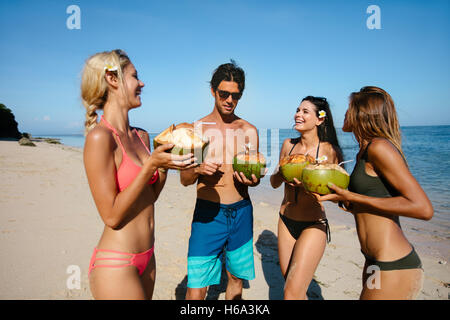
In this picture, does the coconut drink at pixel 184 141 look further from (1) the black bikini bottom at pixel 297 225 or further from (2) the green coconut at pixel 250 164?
(1) the black bikini bottom at pixel 297 225

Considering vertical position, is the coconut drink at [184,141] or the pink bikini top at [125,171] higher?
the coconut drink at [184,141]

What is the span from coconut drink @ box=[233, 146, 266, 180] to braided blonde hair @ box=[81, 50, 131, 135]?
1.31m

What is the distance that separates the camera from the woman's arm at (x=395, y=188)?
191 cm

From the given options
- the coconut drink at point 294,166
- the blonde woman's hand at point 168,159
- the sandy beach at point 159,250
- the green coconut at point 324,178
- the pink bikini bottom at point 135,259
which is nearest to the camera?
the blonde woman's hand at point 168,159

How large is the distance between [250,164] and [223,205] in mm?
611

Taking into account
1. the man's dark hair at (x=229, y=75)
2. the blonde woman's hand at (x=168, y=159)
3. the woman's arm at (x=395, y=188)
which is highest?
the man's dark hair at (x=229, y=75)

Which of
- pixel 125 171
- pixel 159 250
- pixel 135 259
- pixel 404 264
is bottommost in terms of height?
pixel 159 250

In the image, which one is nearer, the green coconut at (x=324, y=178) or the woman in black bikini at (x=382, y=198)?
the woman in black bikini at (x=382, y=198)

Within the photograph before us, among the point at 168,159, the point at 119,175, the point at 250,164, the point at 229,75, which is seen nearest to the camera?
the point at 168,159

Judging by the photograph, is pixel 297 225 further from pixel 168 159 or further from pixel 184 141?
pixel 168 159

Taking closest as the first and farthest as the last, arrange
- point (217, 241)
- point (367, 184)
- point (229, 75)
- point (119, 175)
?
point (119, 175), point (367, 184), point (217, 241), point (229, 75)

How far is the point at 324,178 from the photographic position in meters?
2.07

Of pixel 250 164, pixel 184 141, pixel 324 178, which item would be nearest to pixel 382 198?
pixel 324 178

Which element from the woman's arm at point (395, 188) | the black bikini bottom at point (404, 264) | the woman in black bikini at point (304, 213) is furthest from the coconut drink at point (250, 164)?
the black bikini bottom at point (404, 264)
